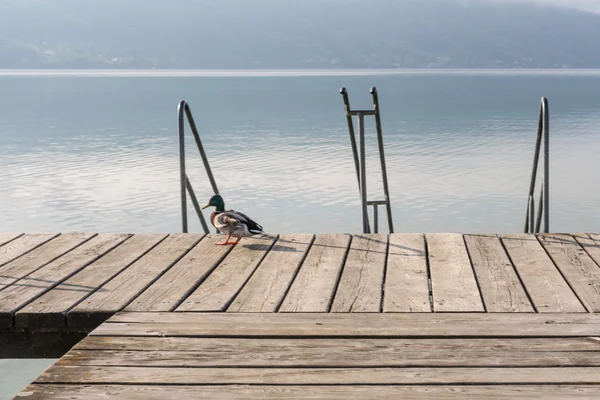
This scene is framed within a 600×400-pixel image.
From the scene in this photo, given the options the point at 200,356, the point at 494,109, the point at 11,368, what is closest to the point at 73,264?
the point at 200,356

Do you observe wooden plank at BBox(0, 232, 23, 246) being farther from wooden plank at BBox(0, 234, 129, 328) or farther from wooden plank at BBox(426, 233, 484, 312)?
wooden plank at BBox(426, 233, 484, 312)

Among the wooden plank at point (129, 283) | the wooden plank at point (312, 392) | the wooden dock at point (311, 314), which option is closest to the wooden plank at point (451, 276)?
the wooden dock at point (311, 314)

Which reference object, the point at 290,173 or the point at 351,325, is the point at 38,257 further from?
the point at 290,173

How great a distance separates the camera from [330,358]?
371 cm

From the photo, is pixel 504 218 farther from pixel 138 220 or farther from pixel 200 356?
pixel 200 356

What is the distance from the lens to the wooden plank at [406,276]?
452cm

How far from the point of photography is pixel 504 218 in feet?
56.1

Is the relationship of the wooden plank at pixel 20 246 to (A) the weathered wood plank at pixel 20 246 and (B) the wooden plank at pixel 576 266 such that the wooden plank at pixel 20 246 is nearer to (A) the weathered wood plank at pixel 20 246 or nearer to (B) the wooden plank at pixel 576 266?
(A) the weathered wood plank at pixel 20 246

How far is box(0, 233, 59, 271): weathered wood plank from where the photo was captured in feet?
19.1

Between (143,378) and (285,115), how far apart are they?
40499 millimetres

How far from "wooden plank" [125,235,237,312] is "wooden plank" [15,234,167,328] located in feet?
1.05

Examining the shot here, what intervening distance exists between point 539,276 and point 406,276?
2.47ft

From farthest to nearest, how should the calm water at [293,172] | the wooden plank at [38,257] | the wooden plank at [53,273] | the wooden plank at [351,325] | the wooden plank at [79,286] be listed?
the calm water at [293,172] → the wooden plank at [38,257] → the wooden plank at [53,273] → the wooden plank at [79,286] → the wooden plank at [351,325]

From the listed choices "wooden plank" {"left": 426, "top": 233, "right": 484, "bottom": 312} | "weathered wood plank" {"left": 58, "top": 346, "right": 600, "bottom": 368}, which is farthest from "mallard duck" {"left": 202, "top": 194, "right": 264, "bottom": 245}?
"weathered wood plank" {"left": 58, "top": 346, "right": 600, "bottom": 368}
